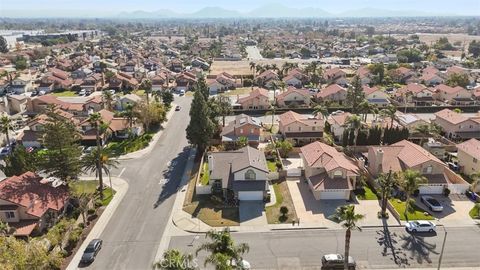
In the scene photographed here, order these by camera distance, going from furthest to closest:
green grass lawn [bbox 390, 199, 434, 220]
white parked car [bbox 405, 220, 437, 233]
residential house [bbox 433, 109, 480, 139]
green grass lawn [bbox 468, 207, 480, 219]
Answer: residential house [bbox 433, 109, 480, 139] < green grass lawn [bbox 468, 207, 480, 219] < green grass lawn [bbox 390, 199, 434, 220] < white parked car [bbox 405, 220, 437, 233]

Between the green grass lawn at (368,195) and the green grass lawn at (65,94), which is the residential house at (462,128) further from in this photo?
the green grass lawn at (65,94)

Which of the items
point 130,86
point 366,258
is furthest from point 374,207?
point 130,86

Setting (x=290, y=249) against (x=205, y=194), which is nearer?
(x=290, y=249)

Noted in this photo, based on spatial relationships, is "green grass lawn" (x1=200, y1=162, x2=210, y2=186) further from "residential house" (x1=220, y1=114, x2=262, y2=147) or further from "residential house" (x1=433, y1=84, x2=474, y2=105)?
"residential house" (x1=433, y1=84, x2=474, y2=105)

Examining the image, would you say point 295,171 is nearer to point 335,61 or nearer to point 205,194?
point 205,194

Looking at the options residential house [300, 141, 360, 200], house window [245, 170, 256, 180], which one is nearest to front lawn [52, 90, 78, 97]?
house window [245, 170, 256, 180]

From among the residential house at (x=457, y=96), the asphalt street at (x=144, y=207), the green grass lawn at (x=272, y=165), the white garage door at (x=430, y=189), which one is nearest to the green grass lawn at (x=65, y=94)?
the asphalt street at (x=144, y=207)

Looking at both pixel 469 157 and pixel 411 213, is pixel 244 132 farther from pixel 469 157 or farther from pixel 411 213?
pixel 469 157
